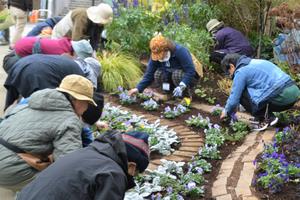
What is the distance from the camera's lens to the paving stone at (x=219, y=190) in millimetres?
3897

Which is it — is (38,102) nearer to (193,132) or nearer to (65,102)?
(65,102)

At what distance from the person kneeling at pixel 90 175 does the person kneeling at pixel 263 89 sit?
3079 millimetres

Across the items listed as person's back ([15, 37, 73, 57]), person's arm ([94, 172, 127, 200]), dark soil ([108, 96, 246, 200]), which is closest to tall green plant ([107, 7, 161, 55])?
dark soil ([108, 96, 246, 200])

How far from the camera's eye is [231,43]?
25.7 ft

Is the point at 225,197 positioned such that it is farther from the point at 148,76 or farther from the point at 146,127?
the point at 148,76

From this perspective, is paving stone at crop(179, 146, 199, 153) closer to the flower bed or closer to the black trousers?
the flower bed

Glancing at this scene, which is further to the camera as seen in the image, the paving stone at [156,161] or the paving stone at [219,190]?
the paving stone at [156,161]

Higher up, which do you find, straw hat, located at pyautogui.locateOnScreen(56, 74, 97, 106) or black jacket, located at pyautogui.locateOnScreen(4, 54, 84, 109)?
straw hat, located at pyautogui.locateOnScreen(56, 74, 97, 106)

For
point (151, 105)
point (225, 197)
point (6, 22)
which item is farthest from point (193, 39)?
point (6, 22)

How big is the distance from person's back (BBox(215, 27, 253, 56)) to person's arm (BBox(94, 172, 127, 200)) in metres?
5.68

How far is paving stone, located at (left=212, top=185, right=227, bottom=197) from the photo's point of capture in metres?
3.90

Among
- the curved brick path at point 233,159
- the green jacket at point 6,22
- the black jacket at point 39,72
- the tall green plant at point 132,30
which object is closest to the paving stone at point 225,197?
the curved brick path at point 233,159

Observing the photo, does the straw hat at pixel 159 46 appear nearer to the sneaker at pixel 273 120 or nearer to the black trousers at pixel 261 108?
the black trousers at pixel 261 108

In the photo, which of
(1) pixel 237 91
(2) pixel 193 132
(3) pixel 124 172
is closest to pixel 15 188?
(3) pixel 124 172
